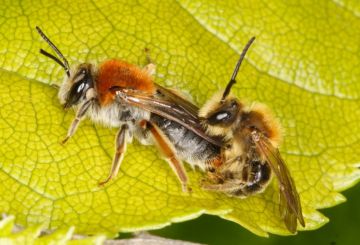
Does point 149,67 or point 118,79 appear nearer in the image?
point 118,79

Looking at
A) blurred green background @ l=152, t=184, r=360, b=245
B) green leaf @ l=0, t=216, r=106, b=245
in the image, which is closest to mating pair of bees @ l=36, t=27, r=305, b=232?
blurred green background @ l=152, t=184, r=360, b=245

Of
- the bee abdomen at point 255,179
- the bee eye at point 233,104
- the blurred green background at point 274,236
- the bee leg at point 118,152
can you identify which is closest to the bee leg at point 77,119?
the bee leg at point 118,152

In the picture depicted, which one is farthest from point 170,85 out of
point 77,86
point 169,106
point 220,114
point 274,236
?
point 274,236

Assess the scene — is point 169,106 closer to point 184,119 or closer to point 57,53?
point 184,119

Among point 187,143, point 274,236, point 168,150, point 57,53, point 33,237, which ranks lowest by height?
point 33,237

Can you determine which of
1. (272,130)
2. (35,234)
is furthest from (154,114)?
(35,234)

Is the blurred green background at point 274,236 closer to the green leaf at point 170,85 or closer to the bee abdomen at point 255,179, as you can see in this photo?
the green leaf at point 170,85
